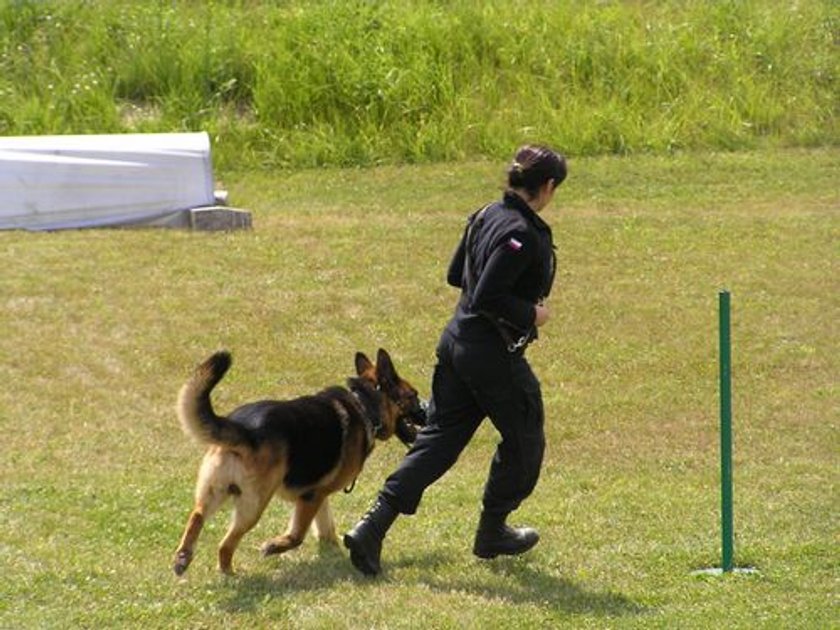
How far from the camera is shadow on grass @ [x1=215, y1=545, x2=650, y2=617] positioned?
6230mm

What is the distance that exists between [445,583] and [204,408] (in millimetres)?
1270

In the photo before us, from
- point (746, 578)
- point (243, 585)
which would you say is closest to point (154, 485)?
point (243, 585)

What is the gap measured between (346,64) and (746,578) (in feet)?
39.3

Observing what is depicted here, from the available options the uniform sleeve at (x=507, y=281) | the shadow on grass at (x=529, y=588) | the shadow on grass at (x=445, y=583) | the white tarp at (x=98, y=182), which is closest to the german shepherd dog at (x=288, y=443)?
the shadow on grass at (x=445, y=583)

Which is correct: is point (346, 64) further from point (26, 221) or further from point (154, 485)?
point (154, 485)

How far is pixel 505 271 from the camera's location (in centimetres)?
608

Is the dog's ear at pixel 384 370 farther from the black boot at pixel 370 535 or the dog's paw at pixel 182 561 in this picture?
the dog's paw at pixel 182 561

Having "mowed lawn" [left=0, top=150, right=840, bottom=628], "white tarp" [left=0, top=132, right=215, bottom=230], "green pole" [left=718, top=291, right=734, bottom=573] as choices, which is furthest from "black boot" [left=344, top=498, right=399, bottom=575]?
"white tarp" [left=0, top=132, right=215, bottom=230]

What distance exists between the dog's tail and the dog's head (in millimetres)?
1061

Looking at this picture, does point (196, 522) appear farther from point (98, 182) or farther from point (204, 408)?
point (98, 182)

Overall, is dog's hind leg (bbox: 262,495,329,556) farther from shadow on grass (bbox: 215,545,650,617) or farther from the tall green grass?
the tall green grass

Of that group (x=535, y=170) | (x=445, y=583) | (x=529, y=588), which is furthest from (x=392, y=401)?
(x=535, y=170)

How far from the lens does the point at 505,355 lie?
6.30 metres

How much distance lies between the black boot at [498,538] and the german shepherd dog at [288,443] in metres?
0.67
